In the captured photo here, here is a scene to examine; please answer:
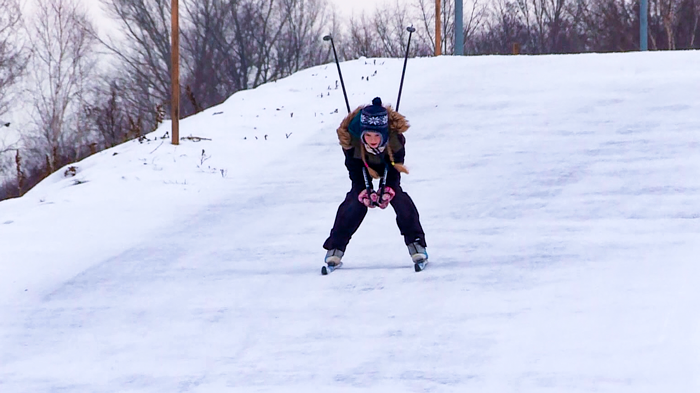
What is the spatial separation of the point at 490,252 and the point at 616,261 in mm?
1022

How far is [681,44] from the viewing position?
3519cm

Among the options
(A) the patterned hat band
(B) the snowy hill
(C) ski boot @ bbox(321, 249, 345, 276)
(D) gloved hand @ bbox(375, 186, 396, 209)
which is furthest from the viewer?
(C) ski boot @ bbox(321, 249, 345, 276)

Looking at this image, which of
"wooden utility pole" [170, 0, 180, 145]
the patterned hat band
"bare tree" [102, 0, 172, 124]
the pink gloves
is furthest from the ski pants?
"bare tree" [102, 0, 172, 124]

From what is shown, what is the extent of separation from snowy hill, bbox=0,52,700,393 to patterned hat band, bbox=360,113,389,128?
114cm

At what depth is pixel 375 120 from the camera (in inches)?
272

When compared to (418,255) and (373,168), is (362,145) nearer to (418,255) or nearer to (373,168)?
(373,168)

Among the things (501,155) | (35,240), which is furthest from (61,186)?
(501,155)

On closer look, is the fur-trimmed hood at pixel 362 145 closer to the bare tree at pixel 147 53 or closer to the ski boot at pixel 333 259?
the ski boot at pixel 333 259

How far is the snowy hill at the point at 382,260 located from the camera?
17.5 feet

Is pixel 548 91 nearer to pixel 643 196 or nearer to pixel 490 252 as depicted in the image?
pixel 643 196

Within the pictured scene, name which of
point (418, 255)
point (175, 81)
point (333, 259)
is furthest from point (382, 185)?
point (175, 81)

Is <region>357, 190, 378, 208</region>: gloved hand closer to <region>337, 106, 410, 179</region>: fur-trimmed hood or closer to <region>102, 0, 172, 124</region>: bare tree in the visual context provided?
<region>337, 106, 410, 179</region>: fur-trimmed hood

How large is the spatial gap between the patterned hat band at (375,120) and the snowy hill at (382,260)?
3.74ft

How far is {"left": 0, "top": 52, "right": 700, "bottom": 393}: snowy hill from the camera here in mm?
5328
